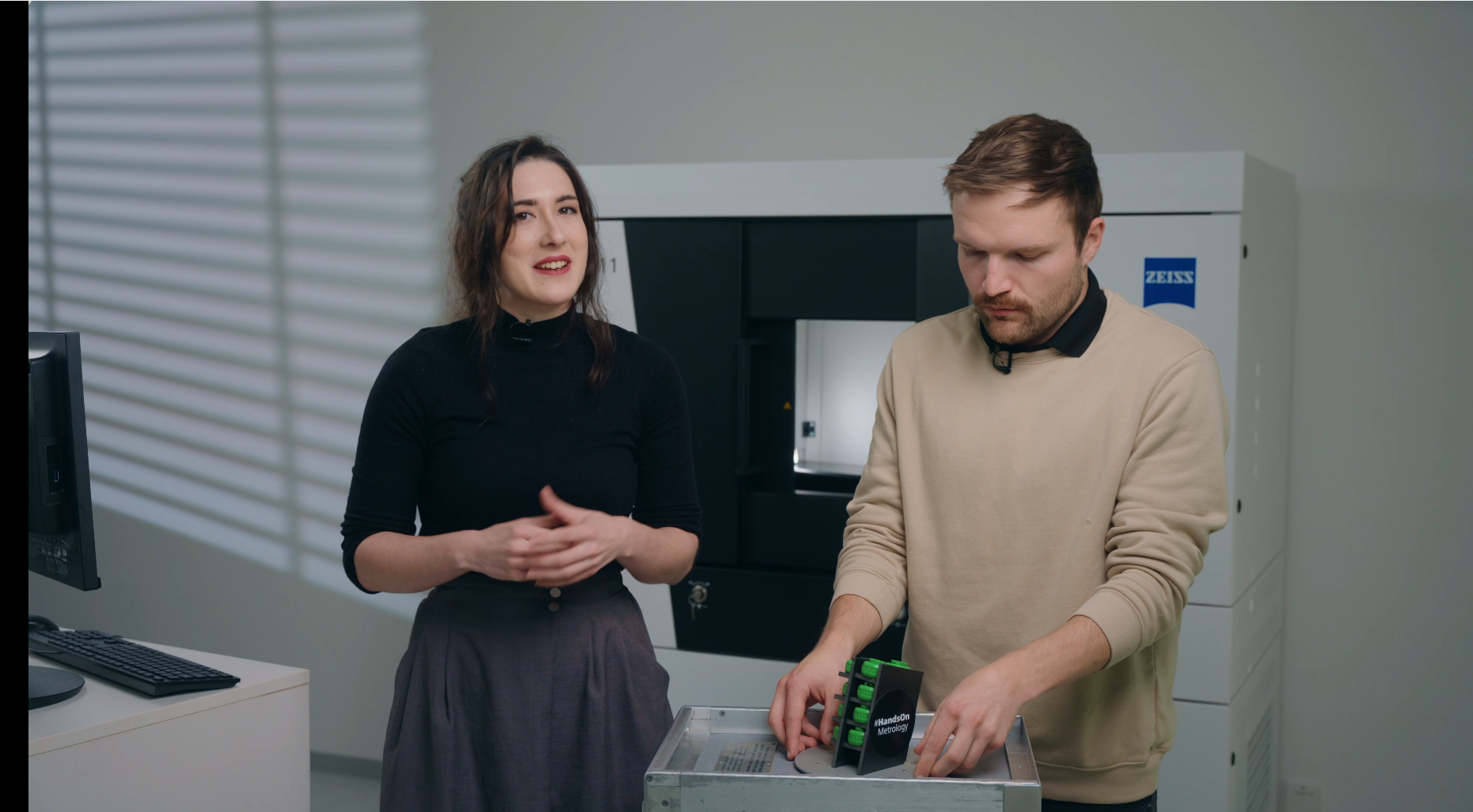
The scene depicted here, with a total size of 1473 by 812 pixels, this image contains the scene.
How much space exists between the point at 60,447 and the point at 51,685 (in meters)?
0.33

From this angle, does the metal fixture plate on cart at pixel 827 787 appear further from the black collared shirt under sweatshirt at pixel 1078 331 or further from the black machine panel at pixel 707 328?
the black machine panel at pixel 707 328

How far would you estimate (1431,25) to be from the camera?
7.25ft

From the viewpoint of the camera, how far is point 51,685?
4.98ft

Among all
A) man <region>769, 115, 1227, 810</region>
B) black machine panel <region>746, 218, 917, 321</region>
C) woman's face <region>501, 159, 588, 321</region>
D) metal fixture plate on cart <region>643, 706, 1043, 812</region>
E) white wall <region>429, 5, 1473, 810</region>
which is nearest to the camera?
metal fixture plate on cart <region>643, 706, 1043, 812</region>

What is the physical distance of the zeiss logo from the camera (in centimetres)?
181

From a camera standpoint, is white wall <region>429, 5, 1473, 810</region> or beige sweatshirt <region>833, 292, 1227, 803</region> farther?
white wall <region>429, 5, 1473, 810</region>

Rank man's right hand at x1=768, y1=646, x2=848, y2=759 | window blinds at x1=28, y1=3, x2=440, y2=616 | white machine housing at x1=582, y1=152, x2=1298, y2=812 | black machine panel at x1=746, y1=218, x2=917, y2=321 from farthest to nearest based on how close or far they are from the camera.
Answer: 1. window blinds at x1=28, y1=3, x2=440, y2=616
2. black machine panel at x1=746, y1=218, x2=917, y2=321
3. white machine housing at x1=582, y1=152, x2=1298, y2=812
4. man's right hand at x1=768, y1=646, x2=848, y2=759

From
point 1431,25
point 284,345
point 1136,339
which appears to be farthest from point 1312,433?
point 284,345

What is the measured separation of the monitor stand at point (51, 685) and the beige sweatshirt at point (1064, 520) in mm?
1072

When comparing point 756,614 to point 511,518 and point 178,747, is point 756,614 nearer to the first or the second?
point 511,518

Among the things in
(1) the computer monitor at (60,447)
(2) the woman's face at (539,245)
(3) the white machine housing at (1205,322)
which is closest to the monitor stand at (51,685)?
(1) the computer monitor at (60,447)

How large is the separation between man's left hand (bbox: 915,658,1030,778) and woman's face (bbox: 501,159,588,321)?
2.39 feet

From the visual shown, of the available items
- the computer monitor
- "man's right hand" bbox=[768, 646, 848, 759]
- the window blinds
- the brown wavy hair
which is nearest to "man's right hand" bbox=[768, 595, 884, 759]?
"man's right hand" bbox=[768, 646, 848, 759]

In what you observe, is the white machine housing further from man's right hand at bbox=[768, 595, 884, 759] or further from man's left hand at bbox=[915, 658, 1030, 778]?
man's left hand at bbox=[915, 658, 1030, 778]
